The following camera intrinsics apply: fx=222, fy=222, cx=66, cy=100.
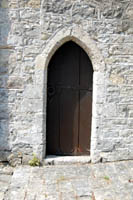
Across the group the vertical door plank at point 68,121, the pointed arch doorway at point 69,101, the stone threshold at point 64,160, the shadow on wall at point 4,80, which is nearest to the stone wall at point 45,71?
the shadow on wall at point 4,80

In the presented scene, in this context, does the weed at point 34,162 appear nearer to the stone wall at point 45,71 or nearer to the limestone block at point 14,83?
the stone wall at point 45,71

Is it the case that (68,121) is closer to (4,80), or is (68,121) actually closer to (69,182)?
(69,182)

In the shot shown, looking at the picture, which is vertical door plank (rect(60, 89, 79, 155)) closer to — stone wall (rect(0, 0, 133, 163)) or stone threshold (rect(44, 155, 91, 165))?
stone threshold (rect(44, 155, 91, 165))

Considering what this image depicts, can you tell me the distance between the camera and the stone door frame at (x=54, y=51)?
3732 mm

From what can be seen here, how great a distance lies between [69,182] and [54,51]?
2138 millimetres

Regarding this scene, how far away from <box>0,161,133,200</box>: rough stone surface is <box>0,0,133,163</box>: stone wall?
0.28 metres

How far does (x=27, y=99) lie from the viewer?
12.5ft

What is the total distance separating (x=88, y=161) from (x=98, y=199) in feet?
3.71

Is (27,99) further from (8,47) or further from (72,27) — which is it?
(72,27)

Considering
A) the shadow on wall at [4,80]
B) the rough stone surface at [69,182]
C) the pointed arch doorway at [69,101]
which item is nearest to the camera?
the rough stone surface at [69,182]

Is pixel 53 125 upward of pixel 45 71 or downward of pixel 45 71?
downward

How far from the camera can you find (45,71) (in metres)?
3.81

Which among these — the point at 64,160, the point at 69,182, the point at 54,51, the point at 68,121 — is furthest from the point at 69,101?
the point at 69,182

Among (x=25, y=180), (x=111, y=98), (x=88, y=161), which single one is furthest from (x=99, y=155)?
A: (x=25, y=180)
